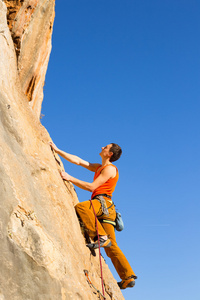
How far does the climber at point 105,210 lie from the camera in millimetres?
8578

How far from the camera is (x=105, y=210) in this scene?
29.0ft

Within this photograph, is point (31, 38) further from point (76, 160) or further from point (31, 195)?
point (31, 195)

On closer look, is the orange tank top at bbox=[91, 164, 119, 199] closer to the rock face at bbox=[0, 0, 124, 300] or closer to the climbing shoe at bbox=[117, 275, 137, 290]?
the rock face at bbox=[0, 0, 124, 300]

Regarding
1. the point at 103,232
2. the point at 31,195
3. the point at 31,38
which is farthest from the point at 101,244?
the point at 31,38

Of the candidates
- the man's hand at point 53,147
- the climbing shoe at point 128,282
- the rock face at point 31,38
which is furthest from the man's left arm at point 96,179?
the climbing shoe at point 128,282

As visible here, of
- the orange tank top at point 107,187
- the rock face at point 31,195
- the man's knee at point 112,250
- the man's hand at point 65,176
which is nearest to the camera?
the rock face at point 31,195

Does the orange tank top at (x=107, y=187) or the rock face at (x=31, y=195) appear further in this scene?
the orange tank top at (x=107, y=187)

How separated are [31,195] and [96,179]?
2.48m

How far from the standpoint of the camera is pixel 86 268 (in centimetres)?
788

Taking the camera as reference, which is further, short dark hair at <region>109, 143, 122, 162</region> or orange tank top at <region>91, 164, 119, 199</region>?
short dark hair at <region>109, 143, 122, 162</region>

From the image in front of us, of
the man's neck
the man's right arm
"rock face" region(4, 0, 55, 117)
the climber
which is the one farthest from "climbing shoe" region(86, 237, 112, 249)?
"rock face" region(4, 0, 55, 117)

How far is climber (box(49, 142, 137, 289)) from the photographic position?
28.1ft

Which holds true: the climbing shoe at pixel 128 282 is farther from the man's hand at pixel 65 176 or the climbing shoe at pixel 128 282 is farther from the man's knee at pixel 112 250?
the man's hand at pixel 65 176

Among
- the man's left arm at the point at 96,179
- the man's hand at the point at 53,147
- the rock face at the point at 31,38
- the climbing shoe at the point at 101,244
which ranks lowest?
the climbing shoe at the point at 101,244
